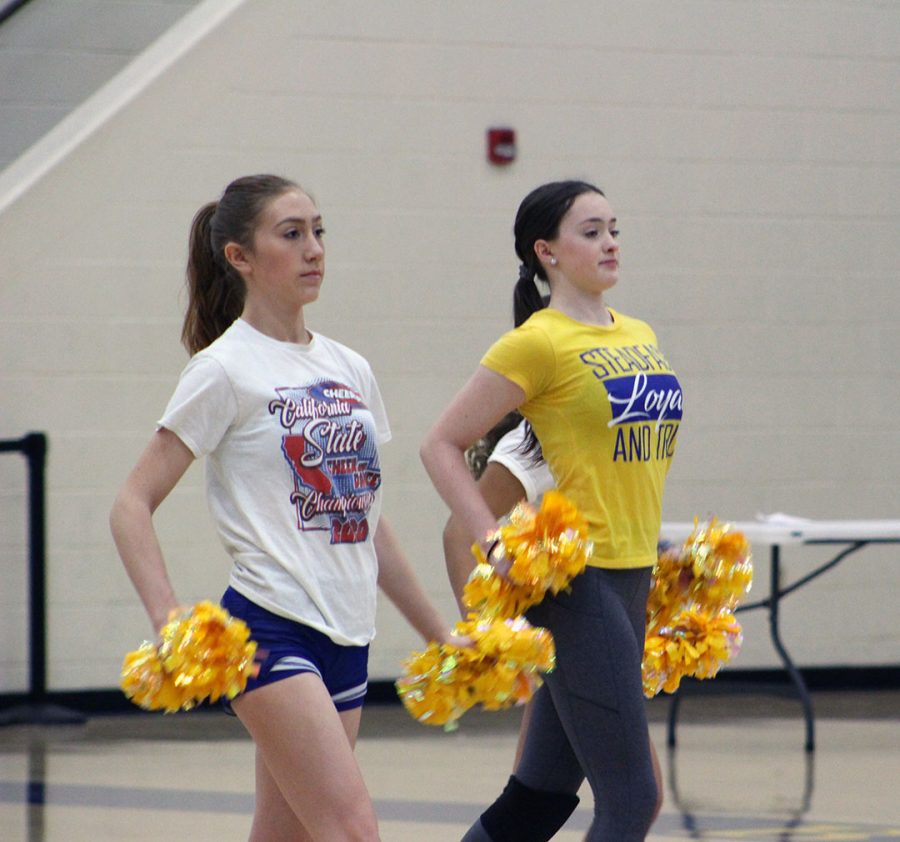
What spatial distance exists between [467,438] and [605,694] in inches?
23.0

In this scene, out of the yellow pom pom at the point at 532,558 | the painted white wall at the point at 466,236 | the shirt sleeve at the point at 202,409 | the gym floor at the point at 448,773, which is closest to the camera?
the shirt sleeve at the point at 202,409

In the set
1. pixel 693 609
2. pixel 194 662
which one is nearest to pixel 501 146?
pixel 693 609

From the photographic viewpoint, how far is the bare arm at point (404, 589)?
337 cm

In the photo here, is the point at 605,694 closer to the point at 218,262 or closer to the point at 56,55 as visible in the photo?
the point at 218,262

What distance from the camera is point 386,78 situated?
7.87 meters

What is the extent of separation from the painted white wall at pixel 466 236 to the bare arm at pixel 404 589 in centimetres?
395

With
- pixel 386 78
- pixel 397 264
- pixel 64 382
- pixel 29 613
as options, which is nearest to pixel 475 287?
pixel 397 264

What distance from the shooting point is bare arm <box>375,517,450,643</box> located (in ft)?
11.0

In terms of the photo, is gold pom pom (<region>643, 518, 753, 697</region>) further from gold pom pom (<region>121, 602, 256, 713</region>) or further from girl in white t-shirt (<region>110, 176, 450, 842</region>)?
gold pom pom (<region>121, 602, 256, 713</region>)

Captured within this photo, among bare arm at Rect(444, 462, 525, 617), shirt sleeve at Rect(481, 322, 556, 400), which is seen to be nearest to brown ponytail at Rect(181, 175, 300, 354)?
shirt sleeve at Rect(481, 322, 556, 400)

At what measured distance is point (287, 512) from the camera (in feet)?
10.4

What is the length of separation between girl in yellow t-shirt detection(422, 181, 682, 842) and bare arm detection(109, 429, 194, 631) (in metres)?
0.64

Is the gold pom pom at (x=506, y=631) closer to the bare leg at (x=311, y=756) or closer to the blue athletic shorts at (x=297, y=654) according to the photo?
the blue athletic shorts at (x=297, y=654)

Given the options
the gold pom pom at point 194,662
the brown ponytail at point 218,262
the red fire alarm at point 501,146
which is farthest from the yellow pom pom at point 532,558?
the red fire alarm at point 501,146
